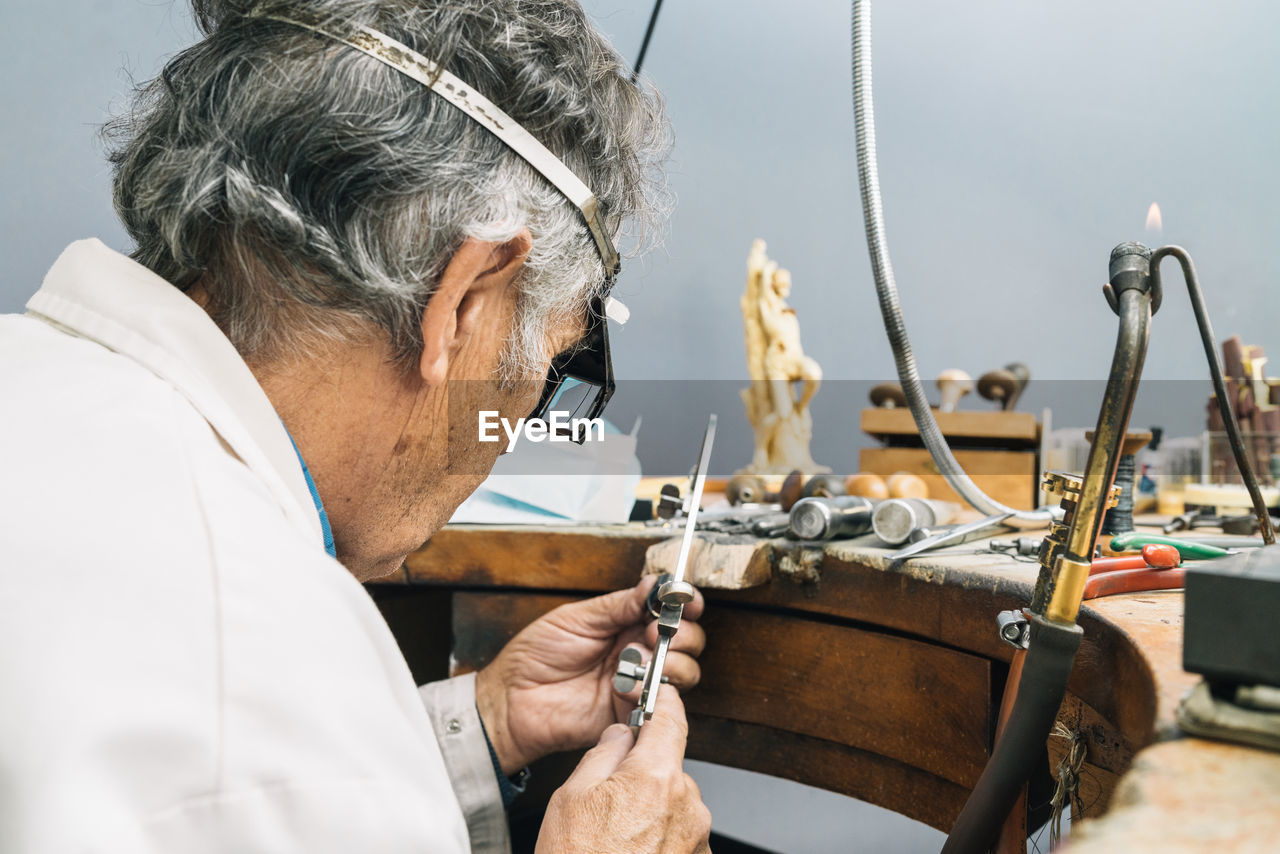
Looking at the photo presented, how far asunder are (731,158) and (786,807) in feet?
7.30

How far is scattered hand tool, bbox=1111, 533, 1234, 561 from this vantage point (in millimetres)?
855

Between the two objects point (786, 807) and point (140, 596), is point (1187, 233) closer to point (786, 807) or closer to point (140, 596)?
point (786, 807)

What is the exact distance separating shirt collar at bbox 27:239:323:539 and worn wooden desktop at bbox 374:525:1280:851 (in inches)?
23.2

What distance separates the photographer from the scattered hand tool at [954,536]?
3.27 ft

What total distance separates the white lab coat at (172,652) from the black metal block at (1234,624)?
433mm

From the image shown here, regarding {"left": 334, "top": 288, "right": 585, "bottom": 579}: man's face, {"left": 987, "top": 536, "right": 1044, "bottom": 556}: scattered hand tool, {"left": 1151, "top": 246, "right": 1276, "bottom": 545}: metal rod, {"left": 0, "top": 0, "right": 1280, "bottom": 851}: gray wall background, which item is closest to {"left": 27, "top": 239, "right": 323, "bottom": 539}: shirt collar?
{"left": 334, "top": 288, "right": 585, "bottom": 579}: man's face

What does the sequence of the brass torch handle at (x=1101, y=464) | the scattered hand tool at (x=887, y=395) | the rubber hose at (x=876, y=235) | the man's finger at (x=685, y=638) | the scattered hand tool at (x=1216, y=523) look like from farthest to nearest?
the scattered hand tool at (x=887, y=395) → the scattered hand tool at (x=1216, y=523) → the man's finger at (x=685, y=638) → the rubber hose at (x=876, y=235) → the brass torch handle at (x=1101, y=464)

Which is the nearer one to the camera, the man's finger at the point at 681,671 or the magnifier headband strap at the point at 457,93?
the magnifier headband strap at the point at 457,93

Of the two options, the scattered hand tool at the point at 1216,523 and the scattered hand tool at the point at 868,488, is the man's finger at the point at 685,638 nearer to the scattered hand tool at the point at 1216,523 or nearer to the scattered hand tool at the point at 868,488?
the scattered hand tool at the point at 868,488

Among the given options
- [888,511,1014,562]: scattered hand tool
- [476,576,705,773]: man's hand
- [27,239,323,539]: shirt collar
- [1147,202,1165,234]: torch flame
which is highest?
[1147,202,1165,234]: torch flame

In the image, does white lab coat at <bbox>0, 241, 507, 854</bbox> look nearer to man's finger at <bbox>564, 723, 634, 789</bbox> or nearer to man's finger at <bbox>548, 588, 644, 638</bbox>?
man's finger at <bbox>564, 723, 634, 789</bbox>

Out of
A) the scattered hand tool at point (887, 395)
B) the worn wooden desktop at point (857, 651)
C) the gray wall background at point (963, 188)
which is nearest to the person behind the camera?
the worn wooden desktop at point (857, 651)

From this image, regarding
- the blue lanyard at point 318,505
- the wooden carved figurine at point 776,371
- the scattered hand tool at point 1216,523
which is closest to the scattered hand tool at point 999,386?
the wooden carved figurine at point 776,371

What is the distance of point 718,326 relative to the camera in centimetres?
301
